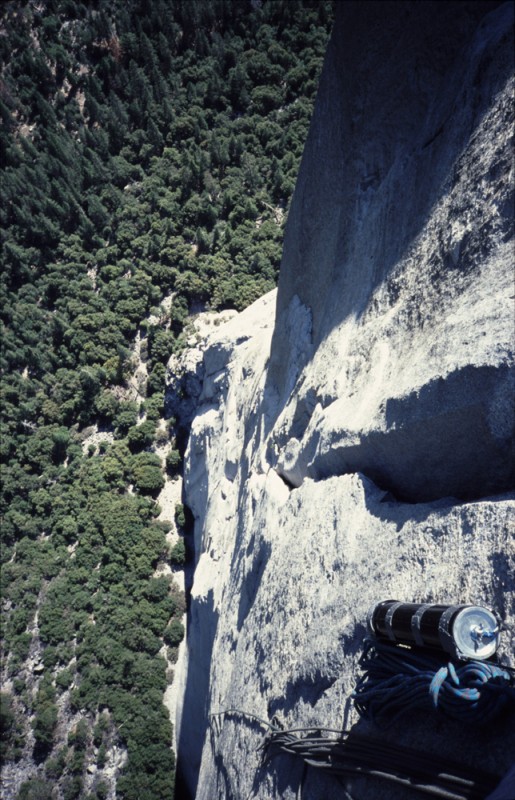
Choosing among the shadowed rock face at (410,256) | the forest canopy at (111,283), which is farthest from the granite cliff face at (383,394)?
the forest canopy at (111,283)

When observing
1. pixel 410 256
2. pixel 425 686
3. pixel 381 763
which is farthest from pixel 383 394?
pixel 381 763

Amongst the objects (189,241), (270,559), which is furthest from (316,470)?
(189,241)

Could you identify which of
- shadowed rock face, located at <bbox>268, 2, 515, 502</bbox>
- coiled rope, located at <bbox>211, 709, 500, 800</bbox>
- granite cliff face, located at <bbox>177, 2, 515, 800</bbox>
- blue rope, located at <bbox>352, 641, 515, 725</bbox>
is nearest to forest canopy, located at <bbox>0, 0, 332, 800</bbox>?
granite cliff face, located at <bbox>177, 2, 515, 800</bbox>

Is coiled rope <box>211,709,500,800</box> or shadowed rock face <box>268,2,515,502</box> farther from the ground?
shadowed rock face <box>268,2,515,502</box>

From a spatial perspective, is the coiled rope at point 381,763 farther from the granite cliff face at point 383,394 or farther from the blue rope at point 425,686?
the blue rope at point 425,686

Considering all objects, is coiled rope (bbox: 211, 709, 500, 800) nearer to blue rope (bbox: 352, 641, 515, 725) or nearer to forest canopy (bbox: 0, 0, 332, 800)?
blue rope (bbox: 352, 641, 515, 725)

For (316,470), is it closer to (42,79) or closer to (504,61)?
(504,61)
